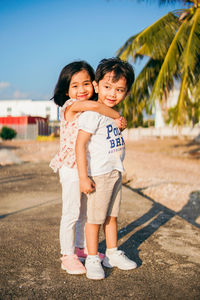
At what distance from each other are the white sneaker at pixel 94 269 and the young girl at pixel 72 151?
0.21ft

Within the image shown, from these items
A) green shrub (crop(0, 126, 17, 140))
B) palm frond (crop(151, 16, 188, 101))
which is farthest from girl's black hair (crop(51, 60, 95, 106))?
green shrub (crop(0, 126, 17, 140))

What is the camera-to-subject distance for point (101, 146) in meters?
2.26

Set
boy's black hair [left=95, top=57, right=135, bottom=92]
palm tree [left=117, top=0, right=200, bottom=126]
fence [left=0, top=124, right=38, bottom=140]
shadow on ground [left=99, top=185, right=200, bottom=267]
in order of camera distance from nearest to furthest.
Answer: boy's black hair [left=95, top=57, right=135, bottom=92] → shadow on ground [left=99, top=185, right=200, bottom=267] → palm tree [left=117, top=0, right=200, bottom=126] → fence [left=0, top=124, right=38, bottom=140]

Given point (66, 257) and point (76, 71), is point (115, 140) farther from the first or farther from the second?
point (66, 257)

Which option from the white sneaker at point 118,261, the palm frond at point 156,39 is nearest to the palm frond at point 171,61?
the palm frond at point 156,39

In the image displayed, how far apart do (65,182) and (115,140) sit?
1.44 ft

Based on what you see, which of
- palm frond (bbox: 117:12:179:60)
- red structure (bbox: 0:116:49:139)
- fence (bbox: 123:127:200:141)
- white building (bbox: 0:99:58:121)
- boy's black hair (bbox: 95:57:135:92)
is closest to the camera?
boy's black hair (bbox: 95:57:135:92)

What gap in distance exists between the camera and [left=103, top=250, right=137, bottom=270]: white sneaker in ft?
7.65

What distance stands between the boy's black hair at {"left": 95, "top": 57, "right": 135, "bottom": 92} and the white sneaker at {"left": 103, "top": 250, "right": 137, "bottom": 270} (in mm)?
1172

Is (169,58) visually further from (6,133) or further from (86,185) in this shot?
(6,133)

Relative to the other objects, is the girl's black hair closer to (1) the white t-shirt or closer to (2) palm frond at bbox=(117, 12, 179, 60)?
(1) the white t-shirt

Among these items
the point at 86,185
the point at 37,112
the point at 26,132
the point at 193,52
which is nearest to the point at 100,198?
the point at 86,185

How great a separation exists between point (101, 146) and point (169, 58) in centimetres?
706

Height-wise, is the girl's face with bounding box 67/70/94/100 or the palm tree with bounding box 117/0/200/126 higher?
the palm tree with bounding box 117/0/200/126
